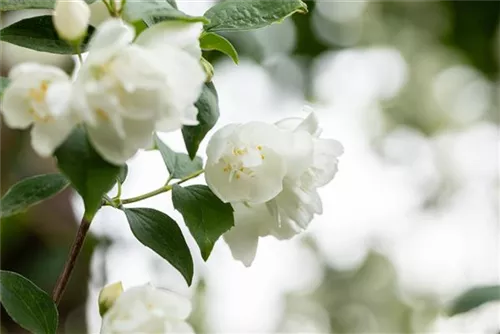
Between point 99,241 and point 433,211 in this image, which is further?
point 433,211

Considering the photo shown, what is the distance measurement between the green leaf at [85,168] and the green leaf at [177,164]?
0.66ft

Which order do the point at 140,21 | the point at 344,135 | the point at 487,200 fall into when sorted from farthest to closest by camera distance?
the point at 487,200
the point at 344,135
the point at 140,21

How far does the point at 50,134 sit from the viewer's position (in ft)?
1.49

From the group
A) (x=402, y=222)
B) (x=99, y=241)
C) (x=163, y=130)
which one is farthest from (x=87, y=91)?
(x=402, y=222)

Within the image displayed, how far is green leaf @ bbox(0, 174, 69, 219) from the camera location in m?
0.61

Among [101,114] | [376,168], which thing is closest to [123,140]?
[101,114]

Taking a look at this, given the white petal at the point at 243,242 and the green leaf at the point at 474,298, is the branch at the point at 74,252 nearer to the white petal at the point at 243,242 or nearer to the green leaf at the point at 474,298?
the white petal at the point at 243,242

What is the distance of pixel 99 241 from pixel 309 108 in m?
1.06

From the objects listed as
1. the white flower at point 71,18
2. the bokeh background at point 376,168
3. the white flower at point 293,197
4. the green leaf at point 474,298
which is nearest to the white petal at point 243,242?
the white flower at point 293,197

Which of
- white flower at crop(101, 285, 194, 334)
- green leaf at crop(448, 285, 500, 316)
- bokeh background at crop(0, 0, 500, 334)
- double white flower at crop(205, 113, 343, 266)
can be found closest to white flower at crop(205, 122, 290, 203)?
double white flower at crop(205, 113, 343, 266)

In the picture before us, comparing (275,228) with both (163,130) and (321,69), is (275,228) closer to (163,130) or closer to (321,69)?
(163,130)

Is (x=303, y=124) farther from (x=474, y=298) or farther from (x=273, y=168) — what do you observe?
(x=474, y=298)

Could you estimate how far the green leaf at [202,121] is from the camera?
562 millimetres

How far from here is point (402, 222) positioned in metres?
3.48
